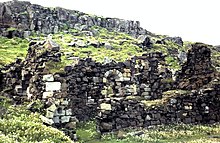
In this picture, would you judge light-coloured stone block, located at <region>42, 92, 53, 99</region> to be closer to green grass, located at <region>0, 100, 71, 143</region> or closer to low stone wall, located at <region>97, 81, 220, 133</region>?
low stone wall, located at <region>97, 81, 220, 133</region>

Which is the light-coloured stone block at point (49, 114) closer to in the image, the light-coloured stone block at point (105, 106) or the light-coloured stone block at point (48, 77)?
the light-coloured stone block at point (48, 77)

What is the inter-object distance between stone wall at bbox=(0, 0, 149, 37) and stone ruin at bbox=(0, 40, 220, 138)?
5427 centimetres

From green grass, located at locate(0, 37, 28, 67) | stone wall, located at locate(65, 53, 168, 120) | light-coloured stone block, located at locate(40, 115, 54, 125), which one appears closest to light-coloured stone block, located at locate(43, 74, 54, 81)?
stone wall, located at locate(65, 53, 168, 120)

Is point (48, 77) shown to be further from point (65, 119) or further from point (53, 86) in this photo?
point (65, 119)

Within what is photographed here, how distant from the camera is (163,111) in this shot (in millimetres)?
34188

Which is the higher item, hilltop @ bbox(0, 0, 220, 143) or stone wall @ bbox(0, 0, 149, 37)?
stone wall @ bbox(0, 0, 149, 37)

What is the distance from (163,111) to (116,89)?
18.7ft

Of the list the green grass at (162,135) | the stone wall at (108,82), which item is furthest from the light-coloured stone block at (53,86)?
the green grass at (162,135)

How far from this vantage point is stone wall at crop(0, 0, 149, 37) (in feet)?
306

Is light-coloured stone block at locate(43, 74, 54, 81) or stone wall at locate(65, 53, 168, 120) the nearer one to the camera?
light-coloured stone block at locate(43, 74, 54, 81)

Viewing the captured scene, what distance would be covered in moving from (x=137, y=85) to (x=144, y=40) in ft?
252

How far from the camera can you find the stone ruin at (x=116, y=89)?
31.0 metres

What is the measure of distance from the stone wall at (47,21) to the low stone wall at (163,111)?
5984 centimetres

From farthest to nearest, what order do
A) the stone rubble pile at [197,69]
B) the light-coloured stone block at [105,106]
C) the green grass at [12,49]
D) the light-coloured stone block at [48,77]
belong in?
1. the green grass at [12,49]
2. the stone rubble pile at [197,69]
3. the light-coloured stone block at [105,106]
4. the light-coloured stone block at [48,77]
